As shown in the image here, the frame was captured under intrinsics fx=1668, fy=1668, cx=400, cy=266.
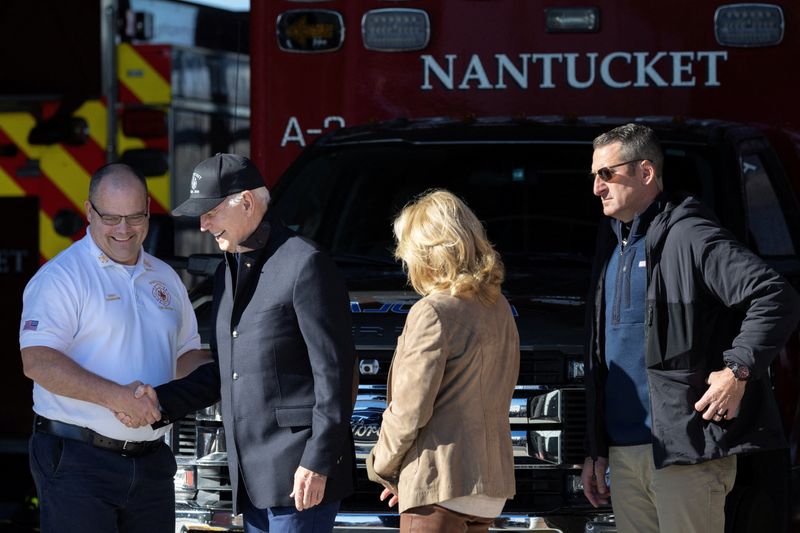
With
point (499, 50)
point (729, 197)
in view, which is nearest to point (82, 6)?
point (499, 50)

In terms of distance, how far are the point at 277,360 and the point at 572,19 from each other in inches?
128

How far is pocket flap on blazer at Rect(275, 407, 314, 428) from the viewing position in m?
4.18

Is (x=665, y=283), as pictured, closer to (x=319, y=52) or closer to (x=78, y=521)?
(x=78, y=521)

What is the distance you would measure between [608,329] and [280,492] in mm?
1037

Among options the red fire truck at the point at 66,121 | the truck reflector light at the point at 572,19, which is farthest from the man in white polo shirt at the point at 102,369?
the red fire truck at the point at 66,121

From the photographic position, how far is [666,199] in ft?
14.8

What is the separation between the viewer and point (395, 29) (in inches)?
278

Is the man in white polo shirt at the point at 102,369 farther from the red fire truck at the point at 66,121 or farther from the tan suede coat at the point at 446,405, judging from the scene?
the red fire truck at the point at 66,121

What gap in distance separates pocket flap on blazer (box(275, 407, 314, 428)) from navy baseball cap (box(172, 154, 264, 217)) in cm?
55

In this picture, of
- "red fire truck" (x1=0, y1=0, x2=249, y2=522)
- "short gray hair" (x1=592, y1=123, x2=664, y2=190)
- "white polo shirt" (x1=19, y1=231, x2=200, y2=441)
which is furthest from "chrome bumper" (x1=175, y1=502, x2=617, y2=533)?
"red fire truck" (x1=0, y1=0, x2=249, y2=522)

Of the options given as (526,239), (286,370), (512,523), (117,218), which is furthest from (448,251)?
(526,239)

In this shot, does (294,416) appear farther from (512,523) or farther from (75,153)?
(75,153)

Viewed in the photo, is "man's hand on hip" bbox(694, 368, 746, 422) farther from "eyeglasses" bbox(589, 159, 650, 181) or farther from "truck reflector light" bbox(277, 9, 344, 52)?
"truck reflector light" bbox(277, 9, 344, 52)

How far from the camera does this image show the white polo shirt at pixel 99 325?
443cm
